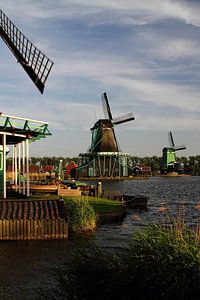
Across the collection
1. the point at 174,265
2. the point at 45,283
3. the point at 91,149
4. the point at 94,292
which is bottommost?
the point at 45,283

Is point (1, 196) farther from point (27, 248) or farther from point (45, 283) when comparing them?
point (45, 283)

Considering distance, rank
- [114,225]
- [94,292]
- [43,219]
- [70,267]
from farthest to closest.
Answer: [114,225]
[43,219]
[70,267]
[94,292]

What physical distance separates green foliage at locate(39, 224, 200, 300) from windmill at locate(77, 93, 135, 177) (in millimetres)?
106845

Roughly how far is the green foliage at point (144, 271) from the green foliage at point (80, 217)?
46.6 feet

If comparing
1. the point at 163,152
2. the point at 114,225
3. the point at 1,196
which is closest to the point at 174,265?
the point at 114,225

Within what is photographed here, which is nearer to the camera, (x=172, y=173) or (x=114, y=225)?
(x=114, y=225)

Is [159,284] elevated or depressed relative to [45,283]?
elevated

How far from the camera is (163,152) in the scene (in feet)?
574

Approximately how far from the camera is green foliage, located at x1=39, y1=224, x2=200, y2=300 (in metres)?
8.90

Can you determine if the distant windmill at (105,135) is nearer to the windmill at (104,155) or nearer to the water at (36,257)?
the windmill at (104,155)

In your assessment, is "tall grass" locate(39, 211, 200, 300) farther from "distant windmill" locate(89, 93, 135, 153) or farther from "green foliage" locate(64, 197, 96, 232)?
"distant windmill" locate(89, 93, 135, 153)

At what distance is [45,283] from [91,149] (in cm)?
11427

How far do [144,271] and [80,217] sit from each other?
1609 centimetres

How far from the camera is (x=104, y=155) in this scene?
127 metres
